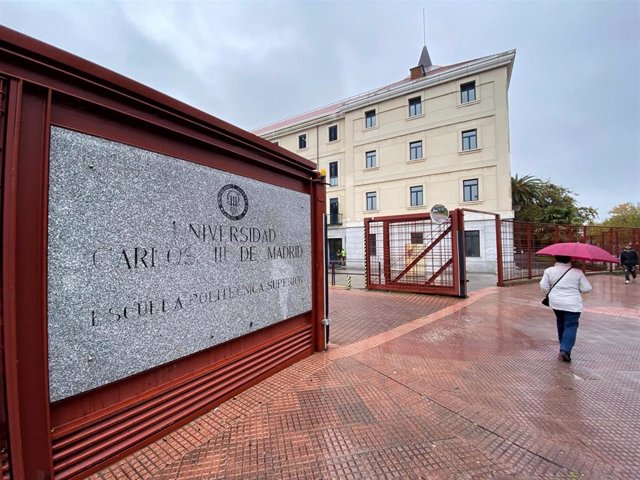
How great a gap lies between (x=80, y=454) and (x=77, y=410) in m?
0.29

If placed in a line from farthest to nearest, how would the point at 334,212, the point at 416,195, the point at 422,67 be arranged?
the point at 334,212, the point at 422,67, the point at 416,195

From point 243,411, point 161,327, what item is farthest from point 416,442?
point 161,327

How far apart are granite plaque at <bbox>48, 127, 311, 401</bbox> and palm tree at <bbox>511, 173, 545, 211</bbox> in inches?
1393

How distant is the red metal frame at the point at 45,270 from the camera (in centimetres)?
183

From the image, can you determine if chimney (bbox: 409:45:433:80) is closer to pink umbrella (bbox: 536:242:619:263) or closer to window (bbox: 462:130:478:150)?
window (bbox: 462:130:478:150)

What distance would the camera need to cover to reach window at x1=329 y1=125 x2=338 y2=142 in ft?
89.5

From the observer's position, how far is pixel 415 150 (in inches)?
909

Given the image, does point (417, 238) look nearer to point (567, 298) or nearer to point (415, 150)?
point (567, 298)

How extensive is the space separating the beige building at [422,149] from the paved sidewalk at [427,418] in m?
12.7

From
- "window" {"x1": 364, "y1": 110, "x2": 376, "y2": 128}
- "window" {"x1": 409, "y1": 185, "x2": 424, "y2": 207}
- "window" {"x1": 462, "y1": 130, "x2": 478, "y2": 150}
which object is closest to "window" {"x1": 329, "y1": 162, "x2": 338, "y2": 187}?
"window" {"x1": 364, "y1": 110, "x2": 376, "y2": 128}

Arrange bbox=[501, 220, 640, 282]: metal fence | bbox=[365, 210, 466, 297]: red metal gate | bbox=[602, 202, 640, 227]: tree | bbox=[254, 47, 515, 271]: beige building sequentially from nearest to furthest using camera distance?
bbox=[365, 210, 466, 297]: red metal gate → bbox=[501, 220, 640, 282]: metal fence → bbox=[254, 47, 515, 271]: beige building → bbox=[602, 202, 640, 227]: tree

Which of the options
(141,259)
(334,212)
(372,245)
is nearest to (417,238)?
(372,245)

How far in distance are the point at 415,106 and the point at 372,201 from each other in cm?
765

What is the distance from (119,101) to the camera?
7.88 ft
